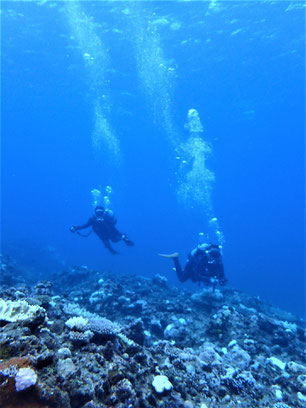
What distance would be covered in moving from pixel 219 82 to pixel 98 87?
17860 mm

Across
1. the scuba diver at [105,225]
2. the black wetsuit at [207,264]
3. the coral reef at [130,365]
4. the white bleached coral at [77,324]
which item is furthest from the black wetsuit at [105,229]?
the white bleached coral at [77,324]

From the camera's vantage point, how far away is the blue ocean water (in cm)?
2673

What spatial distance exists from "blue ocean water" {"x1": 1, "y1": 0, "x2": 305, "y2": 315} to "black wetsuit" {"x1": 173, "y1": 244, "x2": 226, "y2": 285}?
16.8 m

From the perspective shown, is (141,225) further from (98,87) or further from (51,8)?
(51,8)

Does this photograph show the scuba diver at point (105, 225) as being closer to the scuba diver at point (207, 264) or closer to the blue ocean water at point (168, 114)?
the scuba diver at point (207, 264)

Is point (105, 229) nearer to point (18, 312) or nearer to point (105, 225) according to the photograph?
point (105, 225)

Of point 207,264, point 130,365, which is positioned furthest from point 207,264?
point 130,365

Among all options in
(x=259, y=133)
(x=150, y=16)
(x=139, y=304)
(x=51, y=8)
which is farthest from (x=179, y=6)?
(x=259, y=133)

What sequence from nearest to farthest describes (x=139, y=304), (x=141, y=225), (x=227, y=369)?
(x=227, y=369), (x=139, y=304), (x=141, y=225)

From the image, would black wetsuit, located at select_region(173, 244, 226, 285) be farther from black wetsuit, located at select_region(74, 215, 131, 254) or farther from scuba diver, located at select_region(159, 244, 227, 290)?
black wetsuit, located at select_region(74, 215, 131, 254)

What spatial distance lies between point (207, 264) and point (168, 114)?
153 ft

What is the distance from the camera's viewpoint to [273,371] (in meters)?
5.90

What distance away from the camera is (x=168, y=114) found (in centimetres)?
5362

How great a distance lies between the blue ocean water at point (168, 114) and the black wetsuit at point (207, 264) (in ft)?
55.0
